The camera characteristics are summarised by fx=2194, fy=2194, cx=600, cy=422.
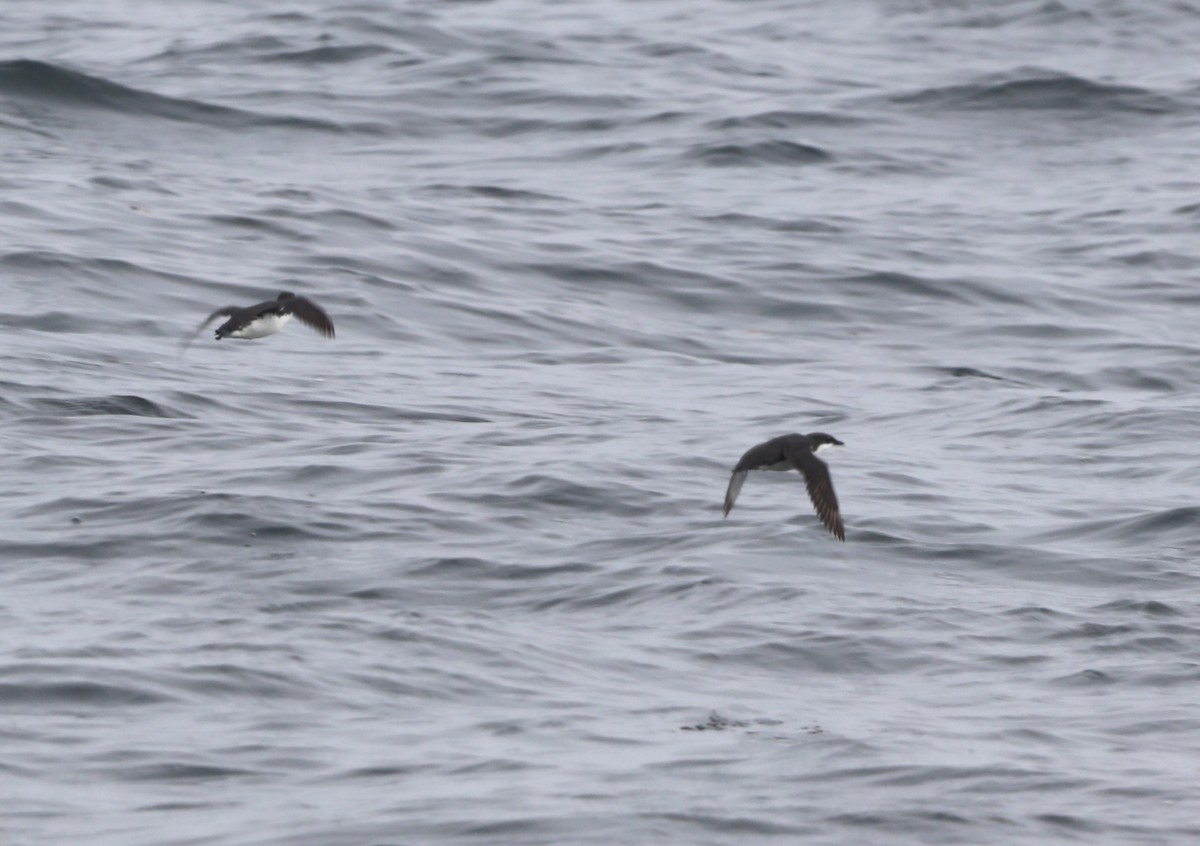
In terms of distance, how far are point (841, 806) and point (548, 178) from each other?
44.4 ft

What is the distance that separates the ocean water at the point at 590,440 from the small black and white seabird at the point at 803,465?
53cm

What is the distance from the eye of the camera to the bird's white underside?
12.4 meters

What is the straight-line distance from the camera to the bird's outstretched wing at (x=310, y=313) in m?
12.6

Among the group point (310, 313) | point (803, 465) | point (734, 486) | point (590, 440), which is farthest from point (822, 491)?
point (310, 313)

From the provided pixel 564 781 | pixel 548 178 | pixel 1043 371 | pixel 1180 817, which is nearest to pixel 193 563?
pixel 564 781

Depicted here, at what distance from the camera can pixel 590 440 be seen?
1355 cm

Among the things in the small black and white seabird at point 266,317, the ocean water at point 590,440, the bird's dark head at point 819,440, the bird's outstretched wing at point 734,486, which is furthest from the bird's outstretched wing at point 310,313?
the bird's dark head at point 819,440

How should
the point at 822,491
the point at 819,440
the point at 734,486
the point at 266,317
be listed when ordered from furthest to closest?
the point at 266,317 < the point at 734,486 < the point at 819,440 < the point at 822,491

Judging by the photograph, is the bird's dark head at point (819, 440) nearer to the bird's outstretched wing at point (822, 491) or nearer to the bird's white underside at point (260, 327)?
the bird's outstretched wing at point (822, 491)

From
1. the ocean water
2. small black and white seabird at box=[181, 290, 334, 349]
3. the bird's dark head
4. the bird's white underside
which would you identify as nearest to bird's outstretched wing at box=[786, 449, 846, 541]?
the bird's dark head

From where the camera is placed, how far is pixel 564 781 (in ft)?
26.9

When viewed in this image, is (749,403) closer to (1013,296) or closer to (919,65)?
(1013,296)

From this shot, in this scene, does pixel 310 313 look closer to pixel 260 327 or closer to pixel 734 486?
pixel 260 327

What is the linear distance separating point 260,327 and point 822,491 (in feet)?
12.7
